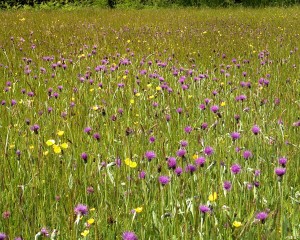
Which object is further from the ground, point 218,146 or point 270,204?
point 218,146

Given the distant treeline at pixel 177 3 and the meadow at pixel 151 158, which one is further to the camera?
the distant treeline at pixel 177 3

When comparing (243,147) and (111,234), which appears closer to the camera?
(111,234)

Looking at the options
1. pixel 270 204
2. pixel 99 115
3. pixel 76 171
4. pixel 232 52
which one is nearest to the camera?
pixel 270 204

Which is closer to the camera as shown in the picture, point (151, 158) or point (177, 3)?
point (151, 158)

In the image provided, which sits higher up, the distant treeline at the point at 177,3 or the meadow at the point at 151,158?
the distant treeline at the point at 177,3

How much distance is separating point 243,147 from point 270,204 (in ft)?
1.36

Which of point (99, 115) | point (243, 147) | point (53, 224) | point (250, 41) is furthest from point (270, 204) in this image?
point (250, 41)

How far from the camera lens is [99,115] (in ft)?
10.1

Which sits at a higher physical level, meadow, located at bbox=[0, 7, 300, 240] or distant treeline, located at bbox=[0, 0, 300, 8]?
distant treeline, located at bbox=[0, 0, 300, 8]

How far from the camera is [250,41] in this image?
745 cm

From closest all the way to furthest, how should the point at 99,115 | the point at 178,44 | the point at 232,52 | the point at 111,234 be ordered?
1. the point at 111,234
2. the point at 99,115
3. the point at 232,52
4. the point at 178,44

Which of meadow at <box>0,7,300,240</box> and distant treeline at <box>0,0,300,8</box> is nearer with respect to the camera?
meadow at <box>0,7,300,240</box>

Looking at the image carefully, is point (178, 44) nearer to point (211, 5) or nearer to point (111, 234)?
point (111, 234)

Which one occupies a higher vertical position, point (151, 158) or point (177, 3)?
point (177, 3)
